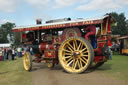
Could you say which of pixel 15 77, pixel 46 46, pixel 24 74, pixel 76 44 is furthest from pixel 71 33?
pixel 15 77

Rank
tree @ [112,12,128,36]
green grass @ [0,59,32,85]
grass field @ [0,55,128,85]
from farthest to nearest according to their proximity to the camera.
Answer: tree @ [112,12,128,36] → grass field @ [0,55,128,85] → green grass @ [0,59,32,85]

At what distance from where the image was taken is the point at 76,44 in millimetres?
7266

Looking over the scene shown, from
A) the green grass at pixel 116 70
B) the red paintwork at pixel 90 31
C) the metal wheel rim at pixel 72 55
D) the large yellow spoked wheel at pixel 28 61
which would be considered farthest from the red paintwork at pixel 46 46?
the green grass at pixel 116 70

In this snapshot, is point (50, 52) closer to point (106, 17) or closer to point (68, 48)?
point (68, 48)

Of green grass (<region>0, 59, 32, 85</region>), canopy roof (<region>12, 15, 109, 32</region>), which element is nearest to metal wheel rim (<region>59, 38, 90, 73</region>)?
canopy roof (<region>12, 15, 109, 32</region>)

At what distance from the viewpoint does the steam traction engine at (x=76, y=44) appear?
698cm

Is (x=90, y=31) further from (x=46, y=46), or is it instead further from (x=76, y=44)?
(x=46, y=46)

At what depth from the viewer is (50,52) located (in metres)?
8.23

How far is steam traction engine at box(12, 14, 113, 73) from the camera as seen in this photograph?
6.98 metres

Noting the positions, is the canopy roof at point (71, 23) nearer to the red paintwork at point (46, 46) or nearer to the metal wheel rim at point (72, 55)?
the metal wheel rim at point (72, 55)

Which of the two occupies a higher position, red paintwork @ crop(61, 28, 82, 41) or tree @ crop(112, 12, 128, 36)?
tree @ crop(112, 12, 128, 36)

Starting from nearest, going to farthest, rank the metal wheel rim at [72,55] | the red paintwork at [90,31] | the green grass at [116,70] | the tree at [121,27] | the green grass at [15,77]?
the green grass at [15,77] → the green grass at [116,70] → the metal wheel rim at [72,55] → the red paintwork at [90,31] → the tree at [121,27]

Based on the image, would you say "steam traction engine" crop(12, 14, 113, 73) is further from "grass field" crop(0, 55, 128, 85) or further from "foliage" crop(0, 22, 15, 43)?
"foliage" crop(0, 22, 15, 43)

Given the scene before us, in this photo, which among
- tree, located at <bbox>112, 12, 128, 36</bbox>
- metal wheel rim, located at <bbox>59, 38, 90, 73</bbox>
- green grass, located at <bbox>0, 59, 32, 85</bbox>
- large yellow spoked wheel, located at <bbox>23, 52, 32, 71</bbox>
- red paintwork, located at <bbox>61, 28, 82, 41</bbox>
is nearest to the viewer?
green grass, located at <bbox>0, 59, 32, 85</bbox>
